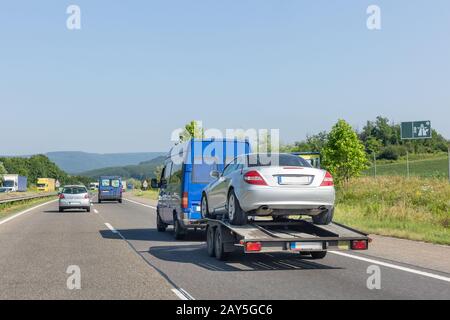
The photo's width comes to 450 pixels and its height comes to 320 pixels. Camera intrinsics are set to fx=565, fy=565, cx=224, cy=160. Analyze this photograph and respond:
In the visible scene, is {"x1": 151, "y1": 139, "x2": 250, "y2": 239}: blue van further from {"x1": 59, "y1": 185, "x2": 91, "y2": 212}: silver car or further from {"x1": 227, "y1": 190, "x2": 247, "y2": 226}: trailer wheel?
{"x1": 59, "y1": 185, "x2": 91, "y2": 212}: silver car

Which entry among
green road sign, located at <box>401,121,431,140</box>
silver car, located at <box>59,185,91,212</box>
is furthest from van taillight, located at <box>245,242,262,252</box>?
green road sign, located at <box>401,121,431,140</box>

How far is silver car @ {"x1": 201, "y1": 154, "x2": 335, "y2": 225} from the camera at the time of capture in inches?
387

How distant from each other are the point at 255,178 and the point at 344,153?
219 ft

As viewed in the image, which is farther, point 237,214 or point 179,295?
point 237,214

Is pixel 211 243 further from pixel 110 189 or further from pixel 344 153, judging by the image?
pixel 344 153

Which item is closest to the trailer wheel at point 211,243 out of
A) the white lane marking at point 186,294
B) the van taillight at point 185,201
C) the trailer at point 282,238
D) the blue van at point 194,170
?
the trailer at point 282,238

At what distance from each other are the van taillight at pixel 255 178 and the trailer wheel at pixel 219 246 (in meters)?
1.17

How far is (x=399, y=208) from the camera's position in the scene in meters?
20.1

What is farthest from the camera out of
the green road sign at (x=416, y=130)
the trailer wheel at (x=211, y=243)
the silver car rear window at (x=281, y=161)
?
the green road sign at (x=416, y=130)

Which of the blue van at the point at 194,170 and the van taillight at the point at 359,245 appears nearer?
the van taillight at the point at 359,245

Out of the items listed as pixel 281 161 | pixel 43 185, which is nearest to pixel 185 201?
pixel 281 161

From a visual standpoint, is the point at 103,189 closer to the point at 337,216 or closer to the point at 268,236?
the point at 337,216

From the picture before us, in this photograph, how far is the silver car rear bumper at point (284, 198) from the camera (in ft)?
32.2

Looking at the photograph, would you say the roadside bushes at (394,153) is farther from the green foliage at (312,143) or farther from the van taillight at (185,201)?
the van taillight at (185,201)
